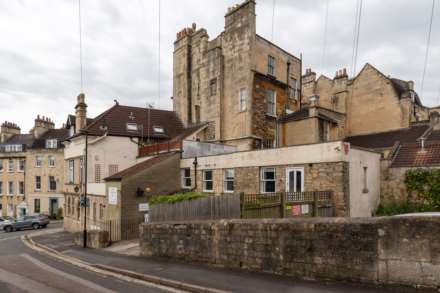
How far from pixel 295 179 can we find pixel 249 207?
190 inches

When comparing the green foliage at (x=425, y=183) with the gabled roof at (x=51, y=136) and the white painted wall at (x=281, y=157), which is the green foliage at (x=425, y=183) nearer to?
the white painted wall at (x=281, y=157)

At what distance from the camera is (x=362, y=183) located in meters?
14.0

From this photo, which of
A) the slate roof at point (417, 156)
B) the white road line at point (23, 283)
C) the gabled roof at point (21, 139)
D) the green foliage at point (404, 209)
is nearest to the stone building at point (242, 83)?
the slate roof at point (417, 156)

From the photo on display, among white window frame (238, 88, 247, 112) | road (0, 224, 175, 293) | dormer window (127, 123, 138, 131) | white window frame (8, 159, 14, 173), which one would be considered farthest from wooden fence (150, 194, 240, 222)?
white window frame (8, 159, 14, 173)

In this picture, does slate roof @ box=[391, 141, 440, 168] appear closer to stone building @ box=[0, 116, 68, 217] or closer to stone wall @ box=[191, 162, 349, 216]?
stone wall @ box=[191, 162, 349, 216]

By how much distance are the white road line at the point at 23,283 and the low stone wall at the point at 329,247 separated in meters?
4.46

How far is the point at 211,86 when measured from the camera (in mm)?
25875

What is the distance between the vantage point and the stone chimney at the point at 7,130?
1986 inches

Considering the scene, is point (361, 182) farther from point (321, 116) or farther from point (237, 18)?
point (237, 18)

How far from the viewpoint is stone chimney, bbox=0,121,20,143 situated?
1986 inches

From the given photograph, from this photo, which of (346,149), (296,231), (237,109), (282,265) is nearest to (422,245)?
(296,231)

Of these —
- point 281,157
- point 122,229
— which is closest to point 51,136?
point 122,229

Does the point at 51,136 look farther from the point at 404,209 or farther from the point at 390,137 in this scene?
the point at 404,209

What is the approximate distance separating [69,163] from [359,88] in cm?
2955
